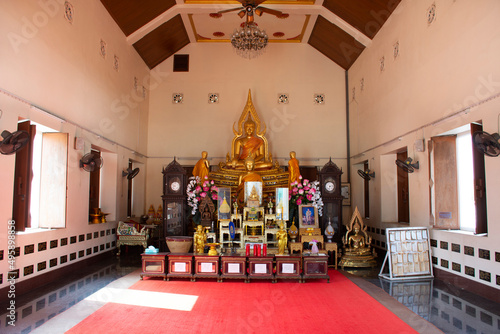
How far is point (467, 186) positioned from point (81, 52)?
673 cm

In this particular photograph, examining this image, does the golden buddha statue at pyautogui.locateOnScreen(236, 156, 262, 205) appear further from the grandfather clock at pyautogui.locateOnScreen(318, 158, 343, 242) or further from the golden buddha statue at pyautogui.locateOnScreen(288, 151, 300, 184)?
the grandfather clock at pyautogui.locateOnScreen(318, 158, 343, 242)

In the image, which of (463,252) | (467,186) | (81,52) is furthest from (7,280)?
(467,186)

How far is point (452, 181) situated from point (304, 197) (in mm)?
3062

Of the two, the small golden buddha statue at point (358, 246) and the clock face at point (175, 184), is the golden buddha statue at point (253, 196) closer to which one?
the clock face at point (175, 184)

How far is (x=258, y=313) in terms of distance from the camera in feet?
13.1

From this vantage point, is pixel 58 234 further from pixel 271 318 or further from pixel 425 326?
pixel 425 326

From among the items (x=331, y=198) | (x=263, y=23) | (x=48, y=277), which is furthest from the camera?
(x=263, y=23)

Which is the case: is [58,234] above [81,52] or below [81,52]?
below

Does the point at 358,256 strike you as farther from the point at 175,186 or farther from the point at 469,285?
the point at 175,186

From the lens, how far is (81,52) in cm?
657

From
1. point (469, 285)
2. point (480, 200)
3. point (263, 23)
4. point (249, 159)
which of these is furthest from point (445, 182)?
point (263, 23)

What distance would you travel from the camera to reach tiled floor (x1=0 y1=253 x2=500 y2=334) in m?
3.61

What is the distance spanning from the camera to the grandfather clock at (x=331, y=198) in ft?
26.0
